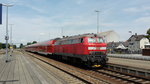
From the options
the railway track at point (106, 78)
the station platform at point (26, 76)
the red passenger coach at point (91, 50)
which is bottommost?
the railway track at point (106, 78)

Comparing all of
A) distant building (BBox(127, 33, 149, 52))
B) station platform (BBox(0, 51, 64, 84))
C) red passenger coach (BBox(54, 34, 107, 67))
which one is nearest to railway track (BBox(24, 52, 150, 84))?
station platform (BBox(0, 51, 64, 84))

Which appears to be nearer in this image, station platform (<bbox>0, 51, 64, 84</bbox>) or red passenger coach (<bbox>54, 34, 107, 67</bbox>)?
station platform (<bbox>0, 51, 64, 84</bbox>)

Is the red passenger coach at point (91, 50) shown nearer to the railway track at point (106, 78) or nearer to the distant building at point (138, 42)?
the railway track at point (106, 78)

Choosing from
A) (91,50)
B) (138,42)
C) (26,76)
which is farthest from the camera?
(138,42)

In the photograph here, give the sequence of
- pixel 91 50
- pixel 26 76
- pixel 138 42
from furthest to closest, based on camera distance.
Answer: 1. pixel 138 42
2. pixel 91 50
3. pixel 26 76

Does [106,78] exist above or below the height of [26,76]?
below

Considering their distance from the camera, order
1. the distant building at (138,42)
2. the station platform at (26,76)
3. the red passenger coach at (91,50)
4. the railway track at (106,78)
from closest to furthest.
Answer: the station platform at (26,76)
the railway track at (106,78)
the red passenger coach at (91,50)
the distant building at (138,42)

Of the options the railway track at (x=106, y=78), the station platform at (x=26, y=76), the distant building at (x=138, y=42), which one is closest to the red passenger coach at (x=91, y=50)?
the railway track at (x=106, y=78)

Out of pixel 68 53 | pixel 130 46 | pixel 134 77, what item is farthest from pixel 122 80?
pixel 130 46

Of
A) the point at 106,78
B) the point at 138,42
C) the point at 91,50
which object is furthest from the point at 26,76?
the point at 138,42

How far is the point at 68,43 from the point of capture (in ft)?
69.9

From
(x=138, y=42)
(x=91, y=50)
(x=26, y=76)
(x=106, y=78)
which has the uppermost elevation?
(x=138, y=42)

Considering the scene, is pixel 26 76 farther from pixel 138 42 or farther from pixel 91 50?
pixel 138 42

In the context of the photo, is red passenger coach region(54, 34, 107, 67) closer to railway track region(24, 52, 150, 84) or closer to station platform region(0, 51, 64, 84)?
railway track region(24, 52, 150, 84)
